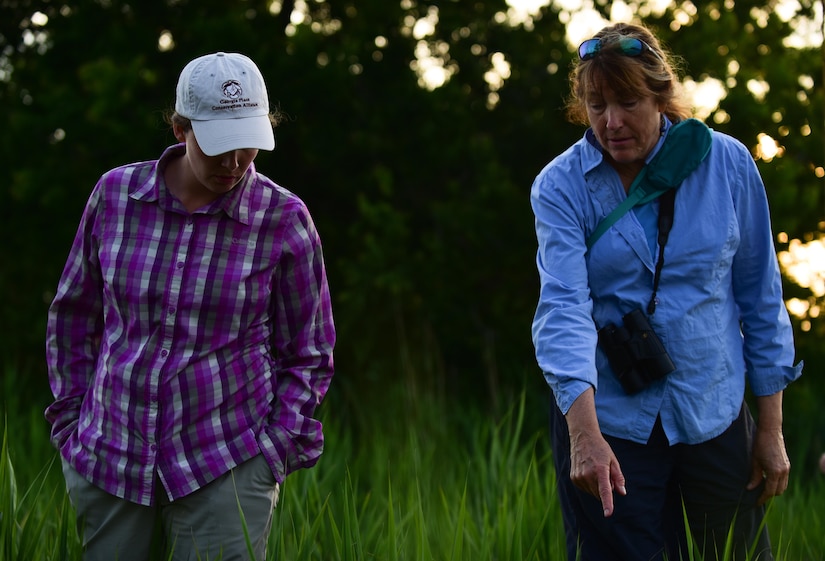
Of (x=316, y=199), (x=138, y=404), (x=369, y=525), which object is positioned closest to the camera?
(x=138, y=404)

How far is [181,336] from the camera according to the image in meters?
2.34

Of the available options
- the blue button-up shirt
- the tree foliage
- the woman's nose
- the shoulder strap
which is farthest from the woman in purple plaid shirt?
the tree foliage

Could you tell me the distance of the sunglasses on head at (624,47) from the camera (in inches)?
91.3

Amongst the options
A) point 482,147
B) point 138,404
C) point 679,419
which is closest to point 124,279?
point 138,404

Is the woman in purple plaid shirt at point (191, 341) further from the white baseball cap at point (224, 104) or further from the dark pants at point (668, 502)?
the dark pants at point (668, 502)

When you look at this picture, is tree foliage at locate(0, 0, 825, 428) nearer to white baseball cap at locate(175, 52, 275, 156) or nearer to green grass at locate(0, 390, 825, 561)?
green grass at locate(0, 390, 825, 561)

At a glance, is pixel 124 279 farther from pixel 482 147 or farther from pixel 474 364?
pixel 474 364

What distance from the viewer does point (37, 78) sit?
648cm

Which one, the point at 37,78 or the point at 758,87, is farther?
the point at 37,78

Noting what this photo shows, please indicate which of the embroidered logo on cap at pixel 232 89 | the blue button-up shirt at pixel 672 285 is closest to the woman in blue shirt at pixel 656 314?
the blue button-up shirt at pixel 672 285

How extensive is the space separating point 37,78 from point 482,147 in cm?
280

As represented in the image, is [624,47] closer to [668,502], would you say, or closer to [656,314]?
[656,314]

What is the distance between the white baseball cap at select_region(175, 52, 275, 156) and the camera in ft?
7.49

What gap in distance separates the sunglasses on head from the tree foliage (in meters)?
3.50
